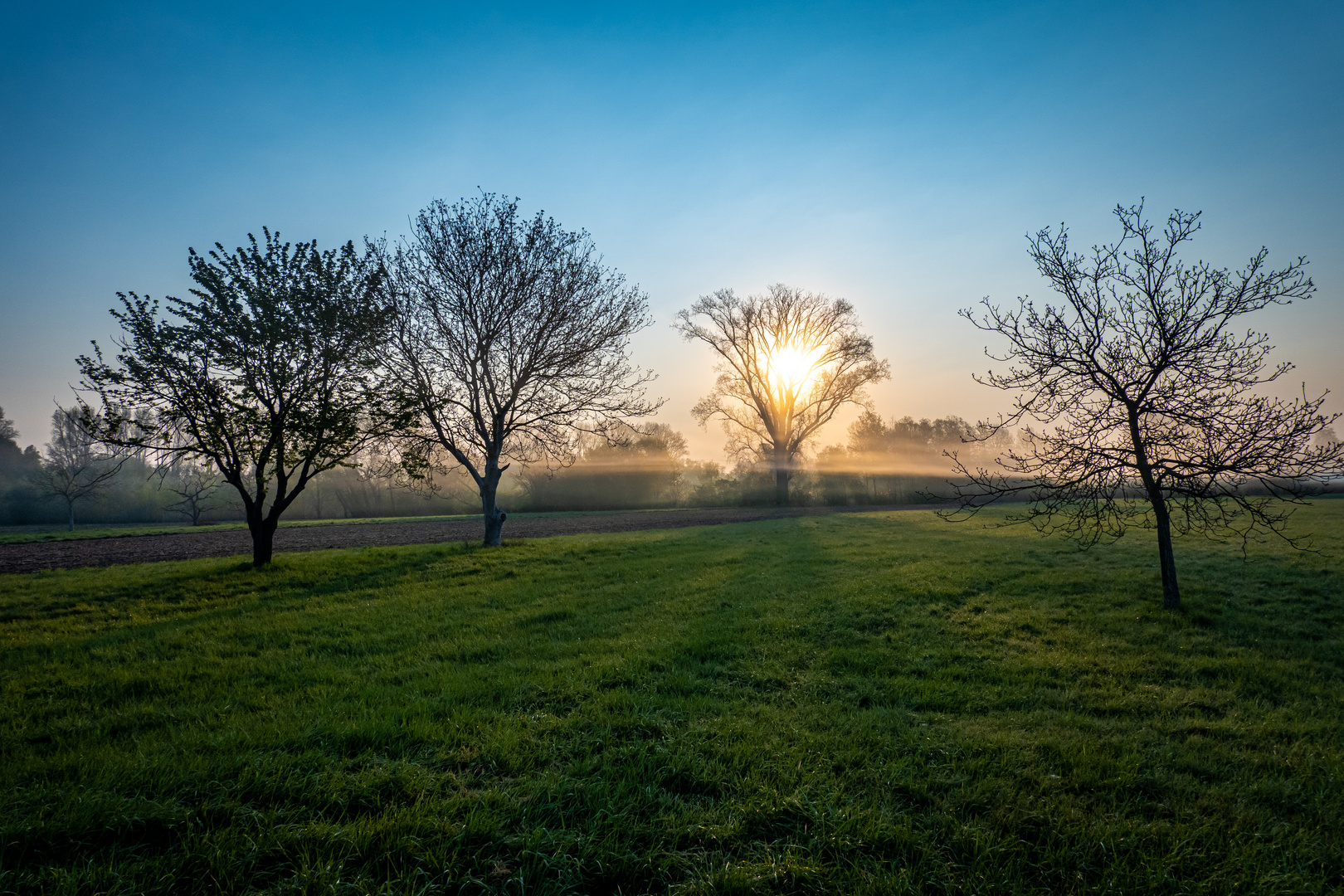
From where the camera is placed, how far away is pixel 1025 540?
16859mm

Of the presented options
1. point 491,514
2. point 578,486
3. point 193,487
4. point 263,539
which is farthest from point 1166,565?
point 193,487

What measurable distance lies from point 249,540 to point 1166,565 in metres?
28.0

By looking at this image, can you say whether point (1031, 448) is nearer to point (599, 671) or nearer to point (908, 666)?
point (908, 666)

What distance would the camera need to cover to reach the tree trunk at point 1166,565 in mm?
8789

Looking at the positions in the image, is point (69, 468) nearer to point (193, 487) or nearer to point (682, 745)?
point (193, 487)

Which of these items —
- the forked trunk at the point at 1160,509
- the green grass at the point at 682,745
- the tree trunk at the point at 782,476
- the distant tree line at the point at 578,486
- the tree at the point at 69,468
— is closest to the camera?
the green grass at the point at 682,745

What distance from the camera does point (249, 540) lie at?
838 inches

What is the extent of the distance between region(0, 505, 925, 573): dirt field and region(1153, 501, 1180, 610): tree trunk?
1803 cm

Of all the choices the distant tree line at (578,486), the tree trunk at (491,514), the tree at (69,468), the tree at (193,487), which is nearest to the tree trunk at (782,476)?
the distant tree line at (578,486)

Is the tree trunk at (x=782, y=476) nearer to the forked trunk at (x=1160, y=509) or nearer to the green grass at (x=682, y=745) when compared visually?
the green grass at (x=682, y=745)

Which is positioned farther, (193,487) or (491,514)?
(193,487)

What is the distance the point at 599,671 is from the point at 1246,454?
31.3ft

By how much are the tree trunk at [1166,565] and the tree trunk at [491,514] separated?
15690 mm

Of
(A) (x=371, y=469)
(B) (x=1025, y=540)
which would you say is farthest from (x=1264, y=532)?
(A) (x=371, y=469)
